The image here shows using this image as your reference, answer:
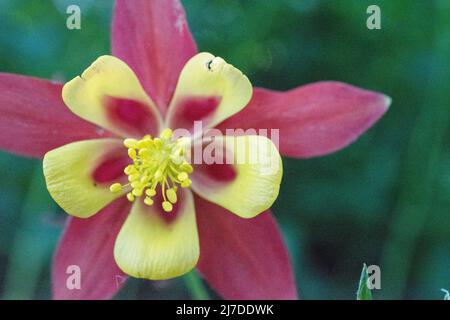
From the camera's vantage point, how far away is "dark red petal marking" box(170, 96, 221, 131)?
39.6 inches

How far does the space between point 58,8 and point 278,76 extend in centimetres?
41

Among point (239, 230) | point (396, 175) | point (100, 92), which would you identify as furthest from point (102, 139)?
point (396, 175)

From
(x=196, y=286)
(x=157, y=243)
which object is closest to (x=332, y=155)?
(x=196, y=286)

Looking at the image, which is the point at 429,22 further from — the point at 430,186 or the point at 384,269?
the point at 384,269

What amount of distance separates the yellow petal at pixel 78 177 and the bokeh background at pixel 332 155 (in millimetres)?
289

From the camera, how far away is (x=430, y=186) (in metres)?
1.34

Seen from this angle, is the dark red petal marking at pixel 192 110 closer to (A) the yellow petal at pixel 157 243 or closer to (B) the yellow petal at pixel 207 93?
(B) the yellow petal at pixel 207 93

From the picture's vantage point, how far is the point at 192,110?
1.02 m

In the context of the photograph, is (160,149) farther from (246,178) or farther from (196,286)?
(196,286)

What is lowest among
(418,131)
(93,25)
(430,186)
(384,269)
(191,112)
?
(384,269)

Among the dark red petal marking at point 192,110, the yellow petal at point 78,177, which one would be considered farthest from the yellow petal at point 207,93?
the yellow petal at point 78,177

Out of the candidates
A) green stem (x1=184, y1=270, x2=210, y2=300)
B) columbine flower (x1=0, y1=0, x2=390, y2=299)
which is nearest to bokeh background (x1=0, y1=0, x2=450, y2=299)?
green stem (x1=184, y1=270, x2=210, y2=300)

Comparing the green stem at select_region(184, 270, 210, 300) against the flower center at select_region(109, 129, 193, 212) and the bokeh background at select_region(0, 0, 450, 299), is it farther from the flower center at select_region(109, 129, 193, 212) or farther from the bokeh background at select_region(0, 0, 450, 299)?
the flower center at select_region(109, 129, 193, 212)

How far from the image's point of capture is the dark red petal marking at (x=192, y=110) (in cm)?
101
